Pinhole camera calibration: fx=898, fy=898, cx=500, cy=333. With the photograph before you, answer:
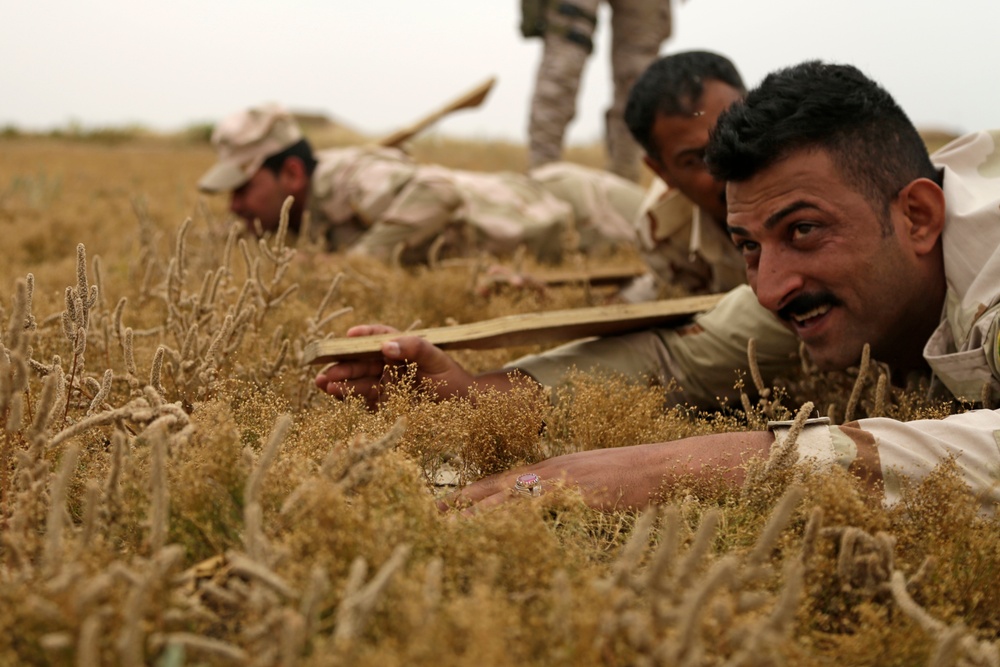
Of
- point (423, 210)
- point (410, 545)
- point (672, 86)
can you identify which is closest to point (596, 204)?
point (423, 210)

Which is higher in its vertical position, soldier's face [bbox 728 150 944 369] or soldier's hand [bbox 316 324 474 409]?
soldier's face [bbox 728 150 944 369]

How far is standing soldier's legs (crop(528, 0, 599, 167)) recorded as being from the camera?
18.8 ft

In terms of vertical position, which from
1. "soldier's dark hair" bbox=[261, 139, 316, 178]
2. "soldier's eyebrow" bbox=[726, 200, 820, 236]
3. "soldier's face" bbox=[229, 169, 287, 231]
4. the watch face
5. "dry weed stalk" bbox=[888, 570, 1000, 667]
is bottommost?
"soldier's face" bbox=[229, 169, 287, 231]

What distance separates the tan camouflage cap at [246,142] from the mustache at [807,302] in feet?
12.2

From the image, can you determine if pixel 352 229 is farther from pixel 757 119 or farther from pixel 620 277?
pixel 757 119

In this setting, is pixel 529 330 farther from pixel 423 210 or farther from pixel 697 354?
pixel 423 210

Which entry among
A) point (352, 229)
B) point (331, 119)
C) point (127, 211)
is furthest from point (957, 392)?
point (331, 119)

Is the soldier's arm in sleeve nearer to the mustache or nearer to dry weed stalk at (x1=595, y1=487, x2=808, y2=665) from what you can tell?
the mustache

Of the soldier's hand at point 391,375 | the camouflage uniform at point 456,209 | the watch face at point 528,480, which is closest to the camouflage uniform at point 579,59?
the camouflage uniform at point 456,209

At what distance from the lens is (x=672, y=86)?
10.8 feet

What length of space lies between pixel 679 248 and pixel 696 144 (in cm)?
67

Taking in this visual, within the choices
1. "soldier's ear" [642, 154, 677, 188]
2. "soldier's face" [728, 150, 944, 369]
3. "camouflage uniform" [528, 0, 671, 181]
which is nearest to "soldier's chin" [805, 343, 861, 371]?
"soldier's face" [728, 150, 944, 369]

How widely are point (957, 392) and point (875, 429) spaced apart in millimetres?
476

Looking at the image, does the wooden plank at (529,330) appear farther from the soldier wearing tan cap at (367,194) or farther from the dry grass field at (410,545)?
the soldier wearing tan cap at (367,194)
